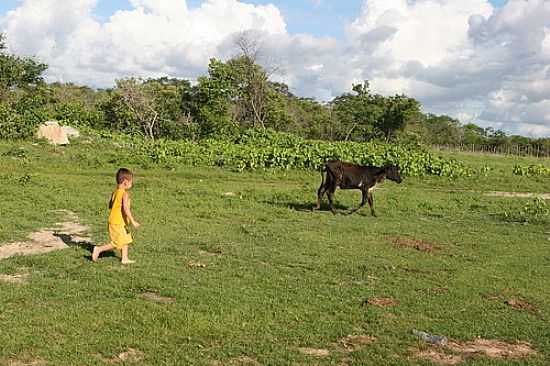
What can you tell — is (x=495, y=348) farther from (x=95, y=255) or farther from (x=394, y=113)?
(x=394, y=113)

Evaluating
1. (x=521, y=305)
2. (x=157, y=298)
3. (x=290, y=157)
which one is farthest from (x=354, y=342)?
(x=290, y=157)

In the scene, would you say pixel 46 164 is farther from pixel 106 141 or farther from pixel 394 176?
pixel 394 176

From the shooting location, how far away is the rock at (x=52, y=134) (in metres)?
30.1

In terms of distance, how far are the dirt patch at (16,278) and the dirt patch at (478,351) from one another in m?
5.29

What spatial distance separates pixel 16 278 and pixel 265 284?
136 inches

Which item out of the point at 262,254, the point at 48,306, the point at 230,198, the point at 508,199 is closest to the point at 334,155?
the point at 508,199

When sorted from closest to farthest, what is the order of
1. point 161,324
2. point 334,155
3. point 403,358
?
point 403,358, point 161,324, point 334,155

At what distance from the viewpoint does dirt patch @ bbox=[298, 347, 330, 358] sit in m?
6.05

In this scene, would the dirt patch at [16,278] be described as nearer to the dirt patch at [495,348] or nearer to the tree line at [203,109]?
the dirt patch at [495,348]

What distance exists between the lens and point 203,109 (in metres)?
42.8

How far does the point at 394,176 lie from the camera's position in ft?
57.5

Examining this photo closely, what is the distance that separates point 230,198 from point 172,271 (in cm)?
879

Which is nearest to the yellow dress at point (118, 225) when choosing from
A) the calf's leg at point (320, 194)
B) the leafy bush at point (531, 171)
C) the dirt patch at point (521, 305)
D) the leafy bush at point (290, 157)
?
the dirt patch at point (521, 305)

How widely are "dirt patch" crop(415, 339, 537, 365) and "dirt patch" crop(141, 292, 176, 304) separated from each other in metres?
3.11
